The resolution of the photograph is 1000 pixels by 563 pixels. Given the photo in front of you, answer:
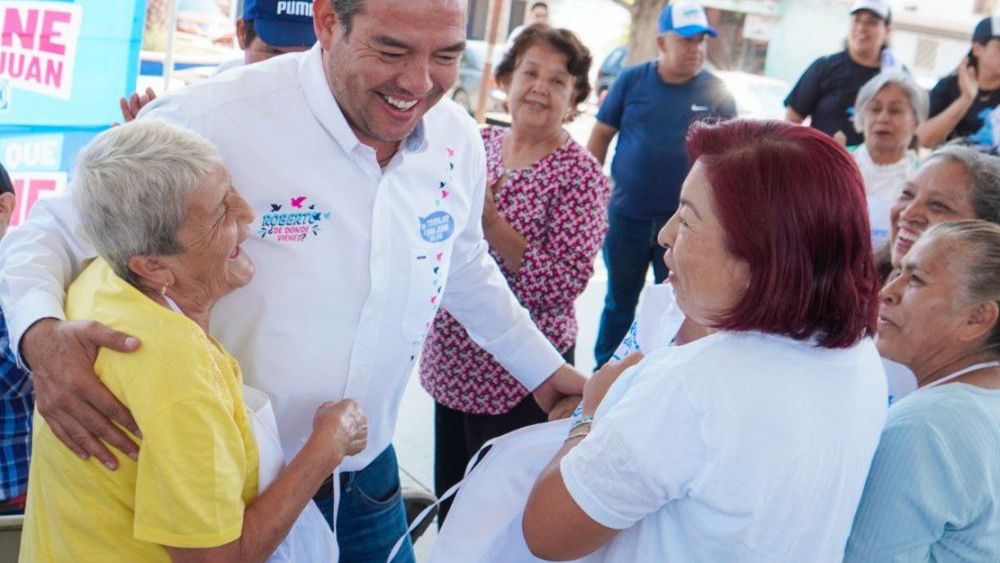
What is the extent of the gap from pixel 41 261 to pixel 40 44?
228 cm

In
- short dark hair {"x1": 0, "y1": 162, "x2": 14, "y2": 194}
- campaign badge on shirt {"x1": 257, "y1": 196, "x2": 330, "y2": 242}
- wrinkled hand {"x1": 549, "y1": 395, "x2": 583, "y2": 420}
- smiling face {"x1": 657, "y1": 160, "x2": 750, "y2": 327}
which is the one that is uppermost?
smiling face {"x1": 657, "y1": 160, "x2": 750, "y2": 327}

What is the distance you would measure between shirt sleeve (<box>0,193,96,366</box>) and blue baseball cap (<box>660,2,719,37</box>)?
11.7ft

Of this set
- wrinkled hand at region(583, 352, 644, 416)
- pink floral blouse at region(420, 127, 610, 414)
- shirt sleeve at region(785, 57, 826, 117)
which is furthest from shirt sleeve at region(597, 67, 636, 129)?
wrinkled hand at region(583, 352, 644, 416)

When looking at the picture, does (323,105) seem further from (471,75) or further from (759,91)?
(759,91)

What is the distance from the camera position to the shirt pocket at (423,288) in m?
1.82

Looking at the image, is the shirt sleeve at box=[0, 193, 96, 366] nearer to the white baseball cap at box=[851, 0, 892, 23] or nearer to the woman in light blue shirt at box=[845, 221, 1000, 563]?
the woman in light blue shirt at box=[845, 221, 1000, 563]

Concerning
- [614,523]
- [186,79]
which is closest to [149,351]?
[614,523]

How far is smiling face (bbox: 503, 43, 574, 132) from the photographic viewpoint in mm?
2986

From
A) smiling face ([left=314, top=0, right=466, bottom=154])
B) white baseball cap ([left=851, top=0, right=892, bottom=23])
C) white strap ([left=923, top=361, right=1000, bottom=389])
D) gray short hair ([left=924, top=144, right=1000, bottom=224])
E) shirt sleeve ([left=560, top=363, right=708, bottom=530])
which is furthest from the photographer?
white baseball cap ([left=851, top=0, right=892, bottom=23])

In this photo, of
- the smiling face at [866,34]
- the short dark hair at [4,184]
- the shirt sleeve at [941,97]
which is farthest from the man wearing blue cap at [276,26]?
the shirt sleeve at [941,97]

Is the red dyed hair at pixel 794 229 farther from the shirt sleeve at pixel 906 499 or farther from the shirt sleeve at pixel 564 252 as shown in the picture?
the shirt sleeve at pixel 564 252

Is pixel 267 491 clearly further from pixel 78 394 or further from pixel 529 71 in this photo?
pixel 529 71

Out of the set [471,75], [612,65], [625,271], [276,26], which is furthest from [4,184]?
[471,75]

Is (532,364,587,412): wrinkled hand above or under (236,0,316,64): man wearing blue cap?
under
